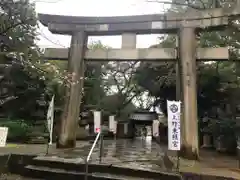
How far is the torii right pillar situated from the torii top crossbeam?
0.44 m

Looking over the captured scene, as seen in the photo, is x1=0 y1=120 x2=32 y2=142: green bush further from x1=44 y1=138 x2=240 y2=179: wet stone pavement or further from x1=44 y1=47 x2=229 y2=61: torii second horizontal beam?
x1=44 y1=138 x2=240 y2=179: wet stone pavement

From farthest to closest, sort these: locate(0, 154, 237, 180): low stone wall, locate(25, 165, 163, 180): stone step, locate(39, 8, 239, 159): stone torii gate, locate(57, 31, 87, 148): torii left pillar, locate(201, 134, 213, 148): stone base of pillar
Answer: locate(201, 134, 213, 148): stone base of pillar → locate(57, 31, 87, 148): torii left pillar → locate(39, 8, 239, 159): stone torii gate → locate(0, 154, 237, 180): low stone wall → locate(25, 165, 163, 180): stone step

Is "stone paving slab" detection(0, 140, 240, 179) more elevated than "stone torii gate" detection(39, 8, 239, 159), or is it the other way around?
"stone torii gate" detection(39, 8, 239, 159)

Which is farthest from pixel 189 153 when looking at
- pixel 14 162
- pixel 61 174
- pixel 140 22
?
pixel 14 162

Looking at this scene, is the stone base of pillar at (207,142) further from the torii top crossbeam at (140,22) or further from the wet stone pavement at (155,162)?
the torii top crossbeam at (140,22)

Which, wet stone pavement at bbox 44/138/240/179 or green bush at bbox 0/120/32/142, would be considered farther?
green bush at bbox 0/120/32/142

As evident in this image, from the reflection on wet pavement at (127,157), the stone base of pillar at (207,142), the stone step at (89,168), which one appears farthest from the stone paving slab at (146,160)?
the stone base of pillar at (207,142)

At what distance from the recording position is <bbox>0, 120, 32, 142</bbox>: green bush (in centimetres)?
1497

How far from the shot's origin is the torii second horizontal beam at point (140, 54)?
10438mm

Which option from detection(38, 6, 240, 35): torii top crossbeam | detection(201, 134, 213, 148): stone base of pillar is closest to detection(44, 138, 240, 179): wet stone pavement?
detection(38, 6, 240, 35): torii top crossbeam

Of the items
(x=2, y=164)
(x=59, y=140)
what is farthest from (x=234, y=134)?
(x=2, y=164)

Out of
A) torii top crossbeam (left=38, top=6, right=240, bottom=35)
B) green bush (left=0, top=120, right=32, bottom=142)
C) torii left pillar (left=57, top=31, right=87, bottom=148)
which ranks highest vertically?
torii top crossbeam (left=38, top=6, right=240, bottom=35)

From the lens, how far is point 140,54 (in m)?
11.2

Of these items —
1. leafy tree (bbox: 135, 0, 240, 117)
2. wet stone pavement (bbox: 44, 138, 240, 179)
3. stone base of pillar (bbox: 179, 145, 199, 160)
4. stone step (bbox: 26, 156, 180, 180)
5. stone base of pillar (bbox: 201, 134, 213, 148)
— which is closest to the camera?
stone step (bbox: 26, 156, 180, 180)
